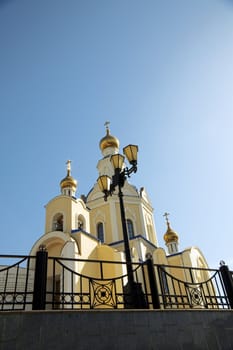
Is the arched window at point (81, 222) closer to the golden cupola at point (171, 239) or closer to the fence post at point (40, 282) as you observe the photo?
the golden cupola at point (171, 239)

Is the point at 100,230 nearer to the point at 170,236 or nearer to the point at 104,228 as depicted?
the point at 104,228

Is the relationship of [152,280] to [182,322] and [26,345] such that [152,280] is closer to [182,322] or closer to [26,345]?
[182,322]

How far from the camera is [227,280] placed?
6.95 meters

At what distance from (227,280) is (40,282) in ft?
16.7

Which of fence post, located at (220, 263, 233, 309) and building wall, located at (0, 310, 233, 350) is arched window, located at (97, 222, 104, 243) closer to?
fence post, located at (220, 263, 233, 309)

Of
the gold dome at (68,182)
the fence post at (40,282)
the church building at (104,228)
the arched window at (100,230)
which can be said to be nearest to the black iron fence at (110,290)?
the fence post at (40,282)

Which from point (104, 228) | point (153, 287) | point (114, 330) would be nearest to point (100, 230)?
point (104, 228)

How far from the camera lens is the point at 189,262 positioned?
17.6 metres

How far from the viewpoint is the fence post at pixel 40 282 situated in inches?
182

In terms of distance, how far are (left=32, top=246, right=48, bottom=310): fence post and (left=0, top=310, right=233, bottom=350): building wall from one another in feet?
1.14

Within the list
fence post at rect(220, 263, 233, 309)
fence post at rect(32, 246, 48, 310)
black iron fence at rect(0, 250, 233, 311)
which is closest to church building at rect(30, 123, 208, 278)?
black iron fence at rect(0, 250, 233, 311)

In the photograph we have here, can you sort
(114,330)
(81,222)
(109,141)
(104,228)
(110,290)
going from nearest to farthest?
(114,330) → (110,290) → (81,222) → (104,228) → (109,141)

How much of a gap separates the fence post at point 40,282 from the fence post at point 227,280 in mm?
4952

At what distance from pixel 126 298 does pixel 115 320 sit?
1305 millimetres
